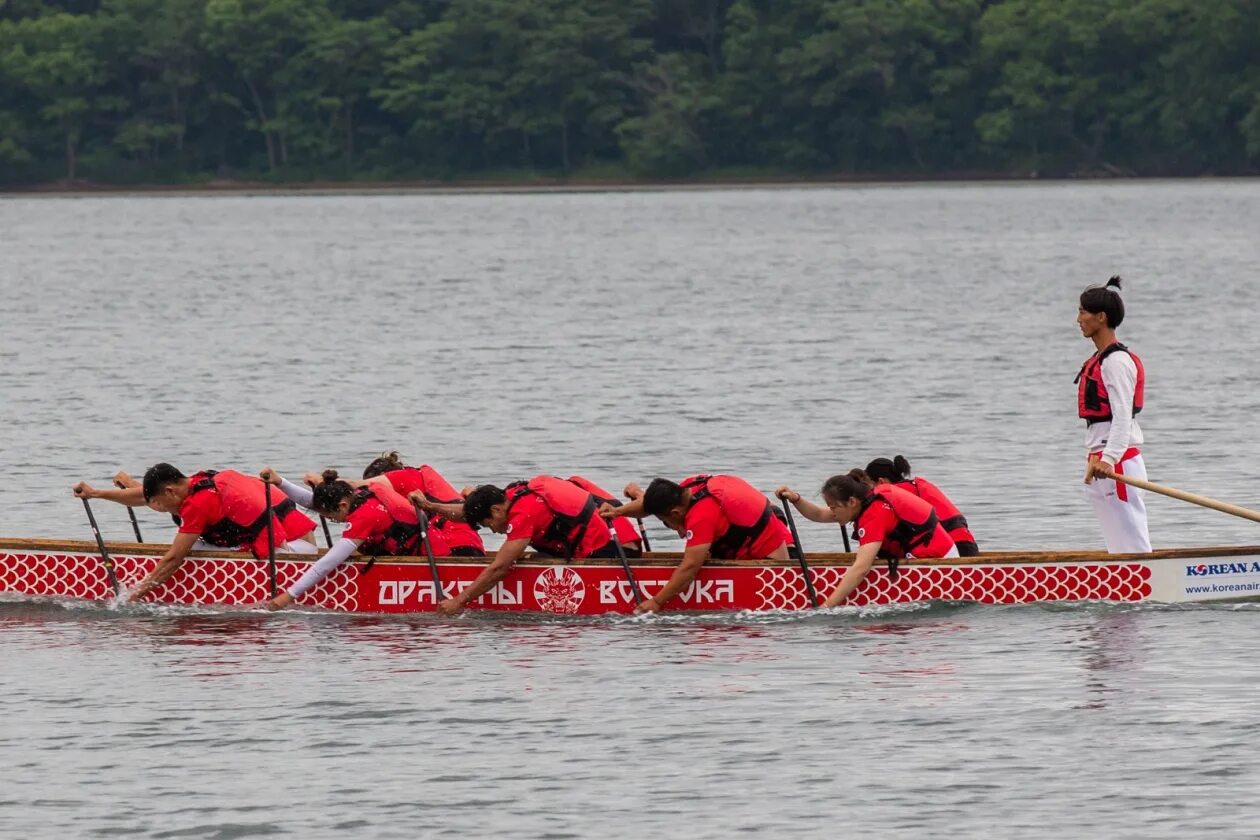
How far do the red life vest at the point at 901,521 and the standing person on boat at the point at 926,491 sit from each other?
239mm

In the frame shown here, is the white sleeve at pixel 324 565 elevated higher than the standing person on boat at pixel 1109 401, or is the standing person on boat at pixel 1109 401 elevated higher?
the standing person on boat at pixel 1109 401

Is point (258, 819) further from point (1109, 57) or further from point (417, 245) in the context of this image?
point (1109, 57)

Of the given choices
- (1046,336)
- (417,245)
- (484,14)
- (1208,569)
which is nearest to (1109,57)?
(484,14)

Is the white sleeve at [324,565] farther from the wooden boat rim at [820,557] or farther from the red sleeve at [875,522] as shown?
the red sleeve at [875,522]

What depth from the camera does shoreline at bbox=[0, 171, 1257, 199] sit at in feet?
509

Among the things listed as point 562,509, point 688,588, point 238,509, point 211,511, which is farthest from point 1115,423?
point 211,511

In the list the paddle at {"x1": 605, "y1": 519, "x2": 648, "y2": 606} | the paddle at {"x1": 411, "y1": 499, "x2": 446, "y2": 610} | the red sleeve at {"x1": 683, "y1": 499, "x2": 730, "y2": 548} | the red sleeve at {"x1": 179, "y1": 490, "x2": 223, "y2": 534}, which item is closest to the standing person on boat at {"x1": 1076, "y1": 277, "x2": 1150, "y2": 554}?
the red sleeve at {"x1": 683, "y1": 499, "x2": 730, "y2": 548}

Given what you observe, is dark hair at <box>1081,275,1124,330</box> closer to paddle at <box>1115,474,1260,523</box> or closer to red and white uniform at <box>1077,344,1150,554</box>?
red and white uniform at <box>1077,344,1150,554</box>

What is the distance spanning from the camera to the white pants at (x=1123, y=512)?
20.8 meters

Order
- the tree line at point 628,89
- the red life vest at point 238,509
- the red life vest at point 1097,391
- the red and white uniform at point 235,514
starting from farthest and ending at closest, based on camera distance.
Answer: the tree line at point 628,89, the red life vest at point 238,509, the red and white uniform at point 235,514, the red life vest at point 1097,391

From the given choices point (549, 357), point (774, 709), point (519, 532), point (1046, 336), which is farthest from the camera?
point (1046, 336)

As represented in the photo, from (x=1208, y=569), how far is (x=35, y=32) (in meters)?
143

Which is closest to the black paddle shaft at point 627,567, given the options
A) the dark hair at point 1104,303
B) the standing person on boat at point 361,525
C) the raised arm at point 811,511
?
the raised arm at point 811,511

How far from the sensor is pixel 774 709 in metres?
19.5
